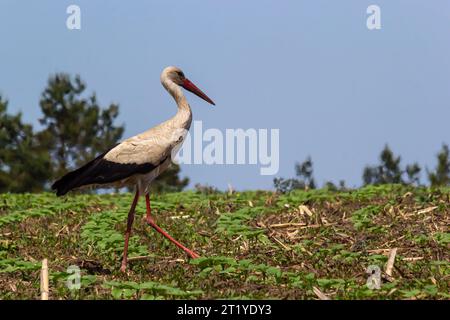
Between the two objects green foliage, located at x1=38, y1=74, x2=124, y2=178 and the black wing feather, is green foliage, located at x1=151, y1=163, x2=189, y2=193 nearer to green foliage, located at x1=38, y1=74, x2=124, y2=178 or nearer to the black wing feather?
green foliage, located at x1=38, y1=74, x2=124, y2=178

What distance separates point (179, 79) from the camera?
41.1 ft

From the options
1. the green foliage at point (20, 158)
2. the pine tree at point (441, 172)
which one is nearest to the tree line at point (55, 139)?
the green foliage at point (20, 158)

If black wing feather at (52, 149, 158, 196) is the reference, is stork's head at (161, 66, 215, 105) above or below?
above

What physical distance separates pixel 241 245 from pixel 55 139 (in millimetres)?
23916

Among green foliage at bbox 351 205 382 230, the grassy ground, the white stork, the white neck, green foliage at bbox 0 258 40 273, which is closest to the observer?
the grassy ground

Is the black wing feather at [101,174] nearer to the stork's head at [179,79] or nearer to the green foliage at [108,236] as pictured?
the green foliage at [108,236]

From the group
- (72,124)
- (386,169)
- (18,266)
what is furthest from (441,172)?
(18,266)

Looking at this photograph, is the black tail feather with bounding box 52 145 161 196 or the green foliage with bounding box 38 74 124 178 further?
the green foliage with bounding box 38 74 124 178

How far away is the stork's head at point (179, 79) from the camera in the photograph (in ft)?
40.7

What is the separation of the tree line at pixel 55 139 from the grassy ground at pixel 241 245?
53.4ft

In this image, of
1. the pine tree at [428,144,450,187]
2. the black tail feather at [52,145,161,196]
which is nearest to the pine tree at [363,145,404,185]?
the pine tree at [428,144,450,187]

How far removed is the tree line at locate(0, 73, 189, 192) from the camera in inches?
1347

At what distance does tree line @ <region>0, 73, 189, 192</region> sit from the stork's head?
20.9m
